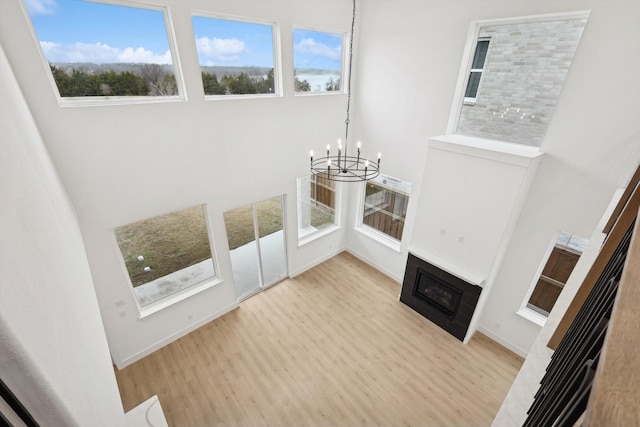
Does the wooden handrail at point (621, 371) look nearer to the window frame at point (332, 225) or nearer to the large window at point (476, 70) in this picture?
the large window at point (476, 70)

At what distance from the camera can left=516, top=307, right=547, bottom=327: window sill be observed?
15.2 feet

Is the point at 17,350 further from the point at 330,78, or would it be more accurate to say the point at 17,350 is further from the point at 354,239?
the point at 354,239

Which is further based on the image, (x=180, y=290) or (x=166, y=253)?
(x=180, y=290)

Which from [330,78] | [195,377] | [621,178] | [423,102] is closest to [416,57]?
[423,102]

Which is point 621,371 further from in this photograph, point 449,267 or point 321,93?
point 321,93

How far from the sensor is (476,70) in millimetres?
4523

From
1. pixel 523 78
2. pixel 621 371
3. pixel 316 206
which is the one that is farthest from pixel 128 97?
pixel 523 78

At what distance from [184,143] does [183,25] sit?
1.46 meters

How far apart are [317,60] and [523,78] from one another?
10.9 feet

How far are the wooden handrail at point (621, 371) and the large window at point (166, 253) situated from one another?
474cm

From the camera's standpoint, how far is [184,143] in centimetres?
410

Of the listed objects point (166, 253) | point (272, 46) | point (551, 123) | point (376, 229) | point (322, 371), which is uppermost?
point (272, 46)

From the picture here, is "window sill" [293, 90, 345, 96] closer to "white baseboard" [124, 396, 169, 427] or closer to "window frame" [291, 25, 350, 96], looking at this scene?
"window frame" [291, 25, 350, 96]

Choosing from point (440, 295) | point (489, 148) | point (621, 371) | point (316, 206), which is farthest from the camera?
point (316, 206)
